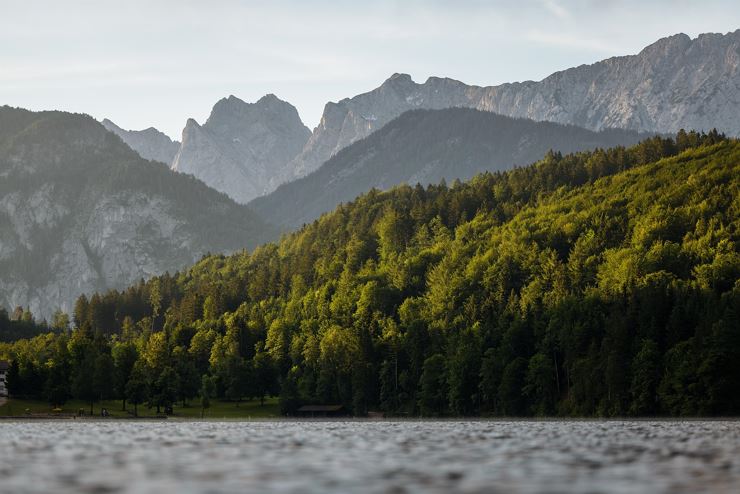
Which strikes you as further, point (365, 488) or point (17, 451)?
point (17, 451)

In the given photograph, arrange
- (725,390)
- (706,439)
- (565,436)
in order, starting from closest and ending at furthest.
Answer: (706,439), (565,436), (725,390)

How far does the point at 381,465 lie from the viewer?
70938 millimetres

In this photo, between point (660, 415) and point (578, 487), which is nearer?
point (578, 487)

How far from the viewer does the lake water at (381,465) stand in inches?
2258

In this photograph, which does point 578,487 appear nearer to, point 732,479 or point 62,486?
point 732,479

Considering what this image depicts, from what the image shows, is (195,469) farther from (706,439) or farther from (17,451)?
(706,439)

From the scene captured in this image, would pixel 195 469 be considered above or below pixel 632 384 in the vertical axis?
below

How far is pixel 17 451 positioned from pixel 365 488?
44846mm

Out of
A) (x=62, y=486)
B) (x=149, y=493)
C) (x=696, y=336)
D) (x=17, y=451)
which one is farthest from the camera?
(x=696, y=336)

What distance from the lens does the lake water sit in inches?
2258

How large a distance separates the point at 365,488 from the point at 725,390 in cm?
13652

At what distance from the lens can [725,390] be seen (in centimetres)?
17838

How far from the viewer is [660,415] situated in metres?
186

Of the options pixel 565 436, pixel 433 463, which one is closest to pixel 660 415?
pixel 565 436
